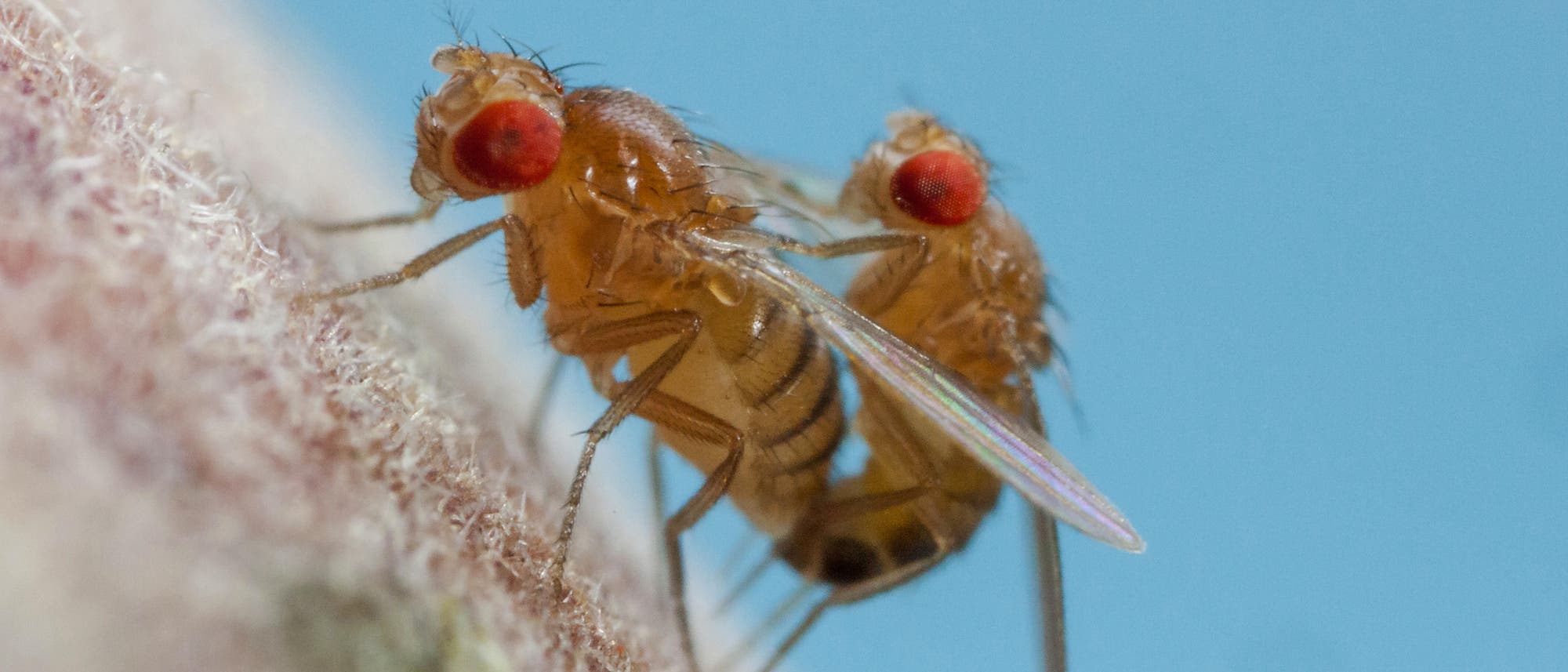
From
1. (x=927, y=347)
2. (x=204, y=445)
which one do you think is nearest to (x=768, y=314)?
(x=927, y=347)

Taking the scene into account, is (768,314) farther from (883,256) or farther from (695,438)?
(883,256)

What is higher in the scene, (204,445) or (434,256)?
(204,445)

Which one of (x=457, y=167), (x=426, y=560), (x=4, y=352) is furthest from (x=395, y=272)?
(x=4, y=352)

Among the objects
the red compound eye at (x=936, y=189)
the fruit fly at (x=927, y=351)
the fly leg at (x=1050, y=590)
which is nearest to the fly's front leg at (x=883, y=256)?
the fruit fly at (x=927, y=351)

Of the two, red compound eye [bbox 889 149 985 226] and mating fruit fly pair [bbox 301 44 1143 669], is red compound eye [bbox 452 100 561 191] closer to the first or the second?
mating fruit fly pair [bbox 301 44 1143 669]

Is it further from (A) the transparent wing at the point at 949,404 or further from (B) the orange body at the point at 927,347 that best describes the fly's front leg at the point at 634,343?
(B) the orange body at the point at 927,347

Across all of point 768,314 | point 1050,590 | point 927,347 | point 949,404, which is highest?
point 949,404
